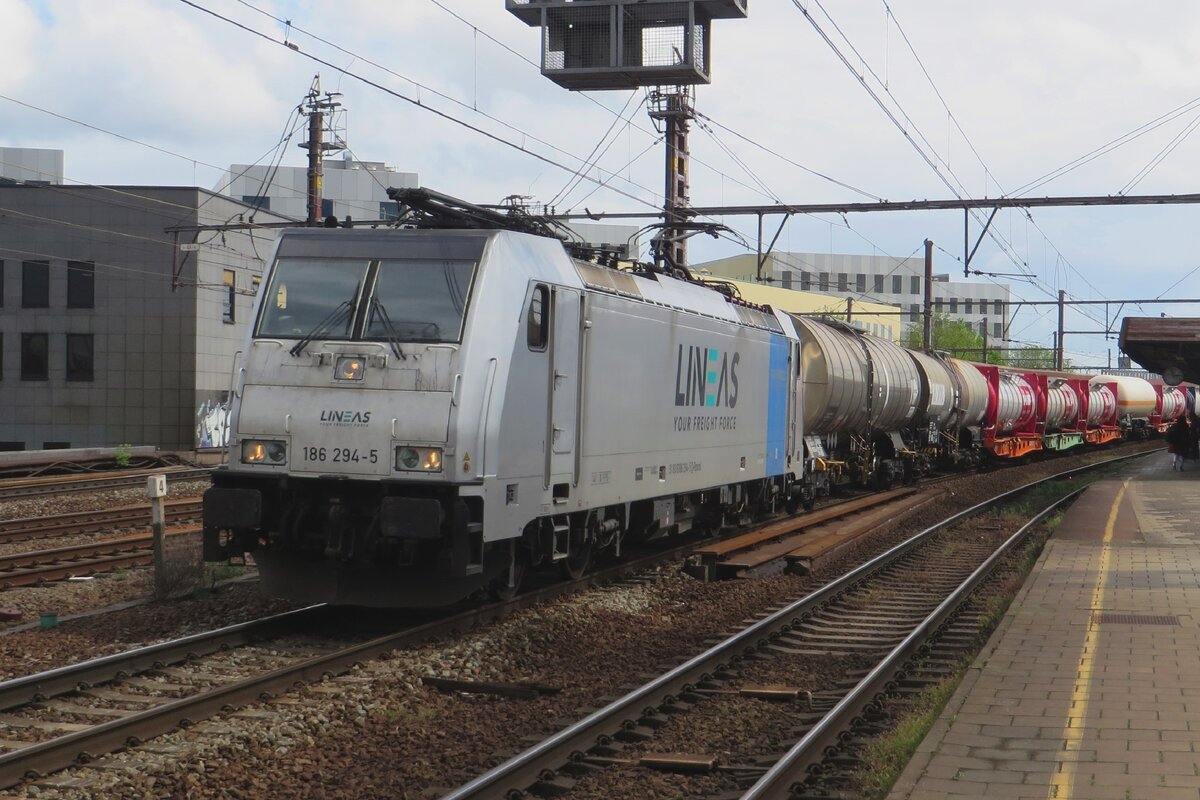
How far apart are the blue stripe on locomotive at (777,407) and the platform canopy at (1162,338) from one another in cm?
1408

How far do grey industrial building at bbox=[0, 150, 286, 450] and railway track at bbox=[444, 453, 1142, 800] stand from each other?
27.3 meters

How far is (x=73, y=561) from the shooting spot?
13945 millimetres

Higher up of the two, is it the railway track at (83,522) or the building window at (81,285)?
the building window at (81,285)

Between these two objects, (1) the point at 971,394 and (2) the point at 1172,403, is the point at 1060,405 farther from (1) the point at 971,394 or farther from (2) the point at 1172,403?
(2) the point at 1172,403

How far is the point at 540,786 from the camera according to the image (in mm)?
6570

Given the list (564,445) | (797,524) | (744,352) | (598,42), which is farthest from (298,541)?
(598,42)

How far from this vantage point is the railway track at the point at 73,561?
12.7m

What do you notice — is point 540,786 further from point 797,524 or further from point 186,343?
Result: point 186,343

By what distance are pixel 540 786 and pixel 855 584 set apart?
7.84 meters

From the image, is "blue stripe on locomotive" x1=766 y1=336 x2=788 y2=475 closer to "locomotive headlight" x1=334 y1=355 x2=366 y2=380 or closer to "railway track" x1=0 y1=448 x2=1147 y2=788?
"railway track" x1=0 y1=448 x2=1147 y2=788

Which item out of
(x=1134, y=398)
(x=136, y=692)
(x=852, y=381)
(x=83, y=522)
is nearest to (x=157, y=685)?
(x=136, y=692)

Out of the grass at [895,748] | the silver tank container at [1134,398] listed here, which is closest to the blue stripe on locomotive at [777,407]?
the grass at [895,748]

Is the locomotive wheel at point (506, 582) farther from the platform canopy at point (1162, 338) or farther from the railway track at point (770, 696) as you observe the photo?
the platform canopy at point (1162, 338)

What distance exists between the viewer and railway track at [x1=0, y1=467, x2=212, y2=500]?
22.9 metres
